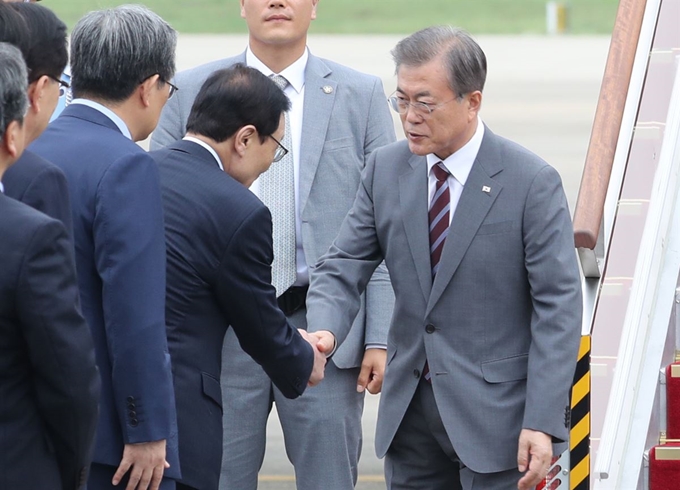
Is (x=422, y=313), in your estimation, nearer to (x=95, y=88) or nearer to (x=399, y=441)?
(x=399, y=441)

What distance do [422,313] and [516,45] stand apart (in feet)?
118

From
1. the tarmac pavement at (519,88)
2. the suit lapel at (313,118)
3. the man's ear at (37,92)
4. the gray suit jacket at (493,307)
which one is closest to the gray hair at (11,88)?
the man's ear at (37,92)

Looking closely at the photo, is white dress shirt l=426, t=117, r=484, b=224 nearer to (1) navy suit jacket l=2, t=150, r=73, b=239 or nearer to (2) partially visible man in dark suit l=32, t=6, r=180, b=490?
(2) partially visible man in dark suit l=32, t=6, r=180, b=490

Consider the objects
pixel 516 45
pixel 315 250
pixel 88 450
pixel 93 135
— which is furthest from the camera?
pixel 516 45

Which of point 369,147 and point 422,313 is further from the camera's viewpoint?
point 369,147

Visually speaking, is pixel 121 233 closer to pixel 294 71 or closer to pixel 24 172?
pixel 24 172

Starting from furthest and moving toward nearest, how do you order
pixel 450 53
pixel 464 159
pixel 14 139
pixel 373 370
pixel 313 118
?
pixel 313 118
pixel 373 370
pixel 464 159
pixel 450 53
pixel 14 139

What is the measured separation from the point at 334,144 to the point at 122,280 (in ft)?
4.36

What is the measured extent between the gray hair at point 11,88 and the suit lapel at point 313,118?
1602mm

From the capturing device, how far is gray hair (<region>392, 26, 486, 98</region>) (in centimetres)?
332

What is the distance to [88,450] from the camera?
274cm

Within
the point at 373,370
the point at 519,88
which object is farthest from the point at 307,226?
the point at 519,88

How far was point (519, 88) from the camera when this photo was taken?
92.7 feet

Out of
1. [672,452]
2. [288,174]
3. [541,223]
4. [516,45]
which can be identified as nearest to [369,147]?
[288,174]
